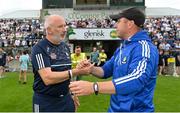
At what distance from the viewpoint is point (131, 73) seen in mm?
4008

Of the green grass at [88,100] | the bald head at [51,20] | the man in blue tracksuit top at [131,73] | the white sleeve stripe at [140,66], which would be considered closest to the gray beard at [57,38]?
the bald head at [51,20]

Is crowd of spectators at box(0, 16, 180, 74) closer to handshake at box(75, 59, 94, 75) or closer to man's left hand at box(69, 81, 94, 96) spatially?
handshake at box(75, 59, 94, 75)

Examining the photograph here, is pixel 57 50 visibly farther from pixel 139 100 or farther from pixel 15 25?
pixel 15 25

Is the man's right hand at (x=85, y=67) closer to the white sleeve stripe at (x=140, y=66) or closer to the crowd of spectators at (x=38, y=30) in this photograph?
the white sleeve stripe at (x=140, y=66)

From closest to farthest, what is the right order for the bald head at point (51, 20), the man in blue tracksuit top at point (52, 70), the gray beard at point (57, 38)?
1. the man in blue tracksuit top at point (52, 70)
2. the bald head at point (51, 20)
3. the gray beard at point (57, 38)

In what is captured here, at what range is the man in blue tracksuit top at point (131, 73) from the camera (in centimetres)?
388

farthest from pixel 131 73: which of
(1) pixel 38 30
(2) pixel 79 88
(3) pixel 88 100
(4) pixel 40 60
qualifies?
(1) pixel 38 30

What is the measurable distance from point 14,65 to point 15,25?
605 inches

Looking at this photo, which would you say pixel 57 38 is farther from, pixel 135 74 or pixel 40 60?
pixel 135 74

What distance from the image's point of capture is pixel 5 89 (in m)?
19.2

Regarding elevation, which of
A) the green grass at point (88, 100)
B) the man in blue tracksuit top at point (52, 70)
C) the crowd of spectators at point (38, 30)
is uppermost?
the man in blue tracksuit top at point (52, 70)

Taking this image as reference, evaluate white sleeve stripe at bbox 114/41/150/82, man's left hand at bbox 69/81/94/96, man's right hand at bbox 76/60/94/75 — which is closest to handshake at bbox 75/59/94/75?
man's right hand at bbox 76/60/94/75

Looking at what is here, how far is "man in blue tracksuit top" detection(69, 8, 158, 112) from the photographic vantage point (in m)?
3.88

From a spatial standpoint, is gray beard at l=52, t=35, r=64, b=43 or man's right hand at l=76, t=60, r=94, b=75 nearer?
man's right hand at l=76, t=60, r=94, b=75
